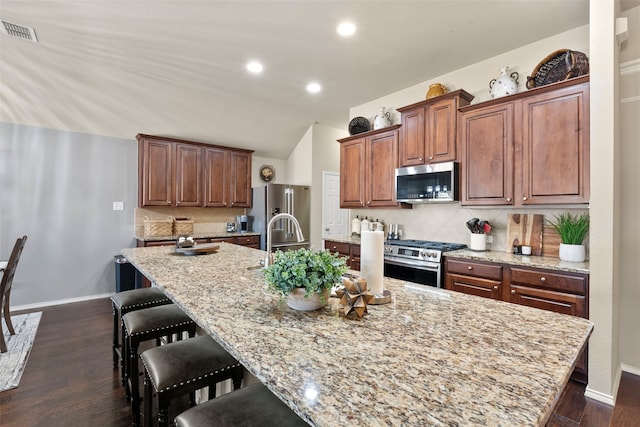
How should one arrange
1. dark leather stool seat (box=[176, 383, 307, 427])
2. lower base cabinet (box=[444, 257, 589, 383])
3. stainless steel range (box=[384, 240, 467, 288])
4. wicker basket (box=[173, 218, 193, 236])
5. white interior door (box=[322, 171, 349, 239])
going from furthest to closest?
white interior door (box=[322, 171, 349, 239]) → wicker basket (box=[173, 218, 193, 236]) → stainless steel range (box=[384, 240, 467, 288]) → lower base cabinet (box=[444, 257, 589, 383]) → dark leather stool seat (box=[176, 383, 307, 427])

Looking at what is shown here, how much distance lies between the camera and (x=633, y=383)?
88.7 inches

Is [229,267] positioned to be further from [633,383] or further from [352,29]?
[633,383]

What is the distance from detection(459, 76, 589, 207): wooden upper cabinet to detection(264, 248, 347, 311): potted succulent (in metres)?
2.28

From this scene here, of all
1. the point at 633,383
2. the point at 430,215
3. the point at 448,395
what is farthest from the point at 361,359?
the point at 430,215

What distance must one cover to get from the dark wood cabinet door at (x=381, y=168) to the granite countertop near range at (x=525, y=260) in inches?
42.9

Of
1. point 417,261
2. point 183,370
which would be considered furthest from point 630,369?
point 183,370

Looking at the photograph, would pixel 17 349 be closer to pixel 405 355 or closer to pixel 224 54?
pixel 224 54

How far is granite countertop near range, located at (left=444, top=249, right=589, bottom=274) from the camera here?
2145 millimetres

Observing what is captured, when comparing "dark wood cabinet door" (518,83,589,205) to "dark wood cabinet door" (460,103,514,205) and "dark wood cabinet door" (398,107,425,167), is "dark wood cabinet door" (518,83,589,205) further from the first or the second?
"dark wood cabinet door" (398,107,425,167)

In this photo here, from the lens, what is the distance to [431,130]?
325cm

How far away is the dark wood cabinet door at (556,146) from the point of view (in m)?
2.28

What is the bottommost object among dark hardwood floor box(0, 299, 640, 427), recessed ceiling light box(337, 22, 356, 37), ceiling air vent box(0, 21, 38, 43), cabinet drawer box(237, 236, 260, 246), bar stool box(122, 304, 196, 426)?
dark hardwood floor box(0, 299, 640, 427)

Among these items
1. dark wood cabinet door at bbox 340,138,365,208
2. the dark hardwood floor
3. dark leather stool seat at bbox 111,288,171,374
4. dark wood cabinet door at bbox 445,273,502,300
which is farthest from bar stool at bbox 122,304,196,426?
dark wood cabinet door at bbox 340,138,365,208

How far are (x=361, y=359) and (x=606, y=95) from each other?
2.43 meters
